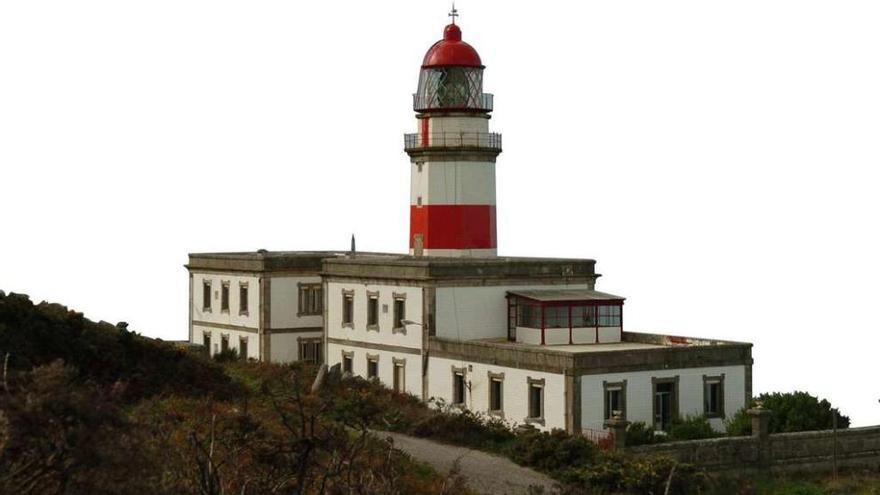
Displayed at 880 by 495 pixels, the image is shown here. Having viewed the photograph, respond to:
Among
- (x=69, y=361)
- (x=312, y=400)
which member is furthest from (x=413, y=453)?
(x=69, y=361)

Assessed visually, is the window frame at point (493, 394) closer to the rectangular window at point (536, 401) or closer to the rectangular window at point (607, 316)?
the rectangular window at point (536, 401)

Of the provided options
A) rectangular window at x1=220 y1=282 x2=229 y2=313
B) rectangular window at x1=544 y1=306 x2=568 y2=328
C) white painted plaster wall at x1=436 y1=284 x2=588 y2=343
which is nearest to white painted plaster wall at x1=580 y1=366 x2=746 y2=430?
rectangular window at x1=544 y1=306 x2=568 y2=328

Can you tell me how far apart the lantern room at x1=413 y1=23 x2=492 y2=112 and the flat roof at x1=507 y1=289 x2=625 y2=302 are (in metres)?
6.11

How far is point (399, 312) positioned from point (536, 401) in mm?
6359

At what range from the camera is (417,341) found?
36.7 metres

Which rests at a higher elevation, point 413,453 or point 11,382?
point 11,382

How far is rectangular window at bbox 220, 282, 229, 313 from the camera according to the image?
4475 centimetres

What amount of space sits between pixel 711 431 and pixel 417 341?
8.46 m

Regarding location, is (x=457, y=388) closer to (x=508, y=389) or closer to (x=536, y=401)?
(x=508, y=389)

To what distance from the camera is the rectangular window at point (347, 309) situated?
39688mm

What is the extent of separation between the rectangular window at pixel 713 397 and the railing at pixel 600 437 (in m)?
3.76

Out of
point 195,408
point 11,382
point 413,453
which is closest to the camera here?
point 11,382

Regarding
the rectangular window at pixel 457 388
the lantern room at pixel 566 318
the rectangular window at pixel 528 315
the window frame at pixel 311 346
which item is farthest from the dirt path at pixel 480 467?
the window frame at pixel 311 346

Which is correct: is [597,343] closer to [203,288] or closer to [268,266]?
[268,266]
